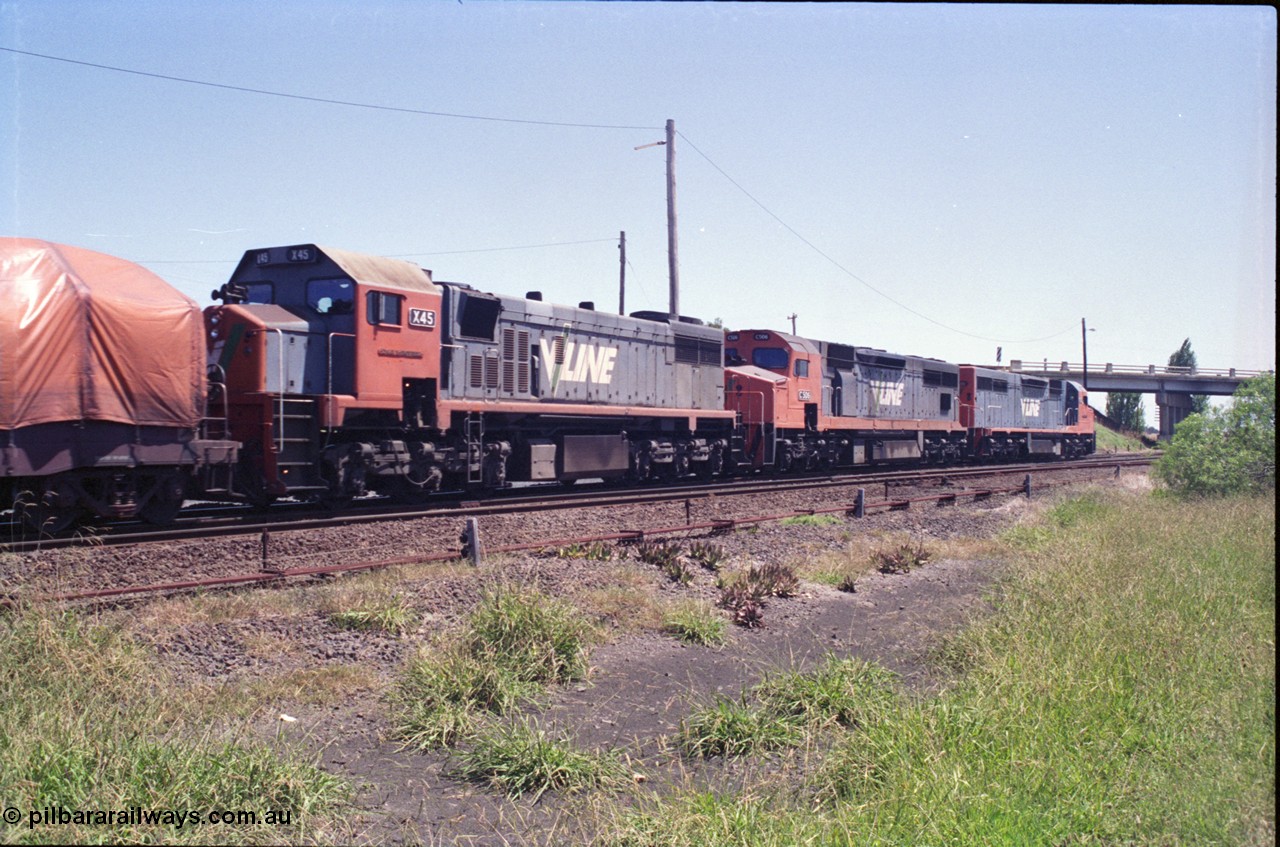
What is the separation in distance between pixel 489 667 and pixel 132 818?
2.95 metres

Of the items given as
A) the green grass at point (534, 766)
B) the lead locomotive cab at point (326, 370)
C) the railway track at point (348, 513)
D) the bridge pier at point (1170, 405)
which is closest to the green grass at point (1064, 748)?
the green grass at point (534, 766)

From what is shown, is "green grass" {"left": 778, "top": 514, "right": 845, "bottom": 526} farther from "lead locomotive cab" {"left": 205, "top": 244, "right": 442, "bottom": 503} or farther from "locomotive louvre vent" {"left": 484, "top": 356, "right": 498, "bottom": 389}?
"lead locomotive cab" {"left": 205, "top": 244, "right": 442, "bottom": 503}

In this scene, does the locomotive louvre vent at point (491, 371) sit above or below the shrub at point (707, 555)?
above

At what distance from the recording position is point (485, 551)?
10.2 metres

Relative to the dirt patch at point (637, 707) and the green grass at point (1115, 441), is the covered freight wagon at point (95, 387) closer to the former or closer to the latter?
the dirt patch at point (637, 707)

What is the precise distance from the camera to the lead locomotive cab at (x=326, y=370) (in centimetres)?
1177

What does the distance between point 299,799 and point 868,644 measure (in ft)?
18.0

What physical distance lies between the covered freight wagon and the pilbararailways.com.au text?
5.69m

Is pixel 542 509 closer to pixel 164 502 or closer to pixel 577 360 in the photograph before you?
pixel 164 502

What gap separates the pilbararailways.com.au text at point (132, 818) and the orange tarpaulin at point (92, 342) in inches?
228

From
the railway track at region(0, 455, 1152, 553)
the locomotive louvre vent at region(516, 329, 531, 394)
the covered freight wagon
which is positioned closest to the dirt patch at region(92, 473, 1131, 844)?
the railway track at region(0, 455, 1152, 553)

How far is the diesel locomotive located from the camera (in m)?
8.99

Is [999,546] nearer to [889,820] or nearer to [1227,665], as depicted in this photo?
[1227,665]

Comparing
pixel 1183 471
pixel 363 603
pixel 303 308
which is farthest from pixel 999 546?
pixel 303 308
